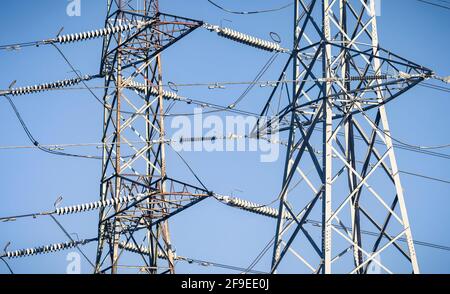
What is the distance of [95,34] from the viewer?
3856 cm

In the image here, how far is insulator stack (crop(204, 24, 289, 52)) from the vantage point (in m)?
39.2

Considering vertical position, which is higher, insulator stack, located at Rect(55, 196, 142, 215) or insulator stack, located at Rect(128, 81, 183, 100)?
insulator stack, located at Rect(128, 81, 183, 100)

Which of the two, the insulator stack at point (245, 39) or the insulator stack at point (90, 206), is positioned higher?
the insulator stack at point (245, 39)

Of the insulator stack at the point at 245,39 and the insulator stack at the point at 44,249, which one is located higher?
the insulator stack at the point at 245,39

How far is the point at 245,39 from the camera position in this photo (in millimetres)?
39750

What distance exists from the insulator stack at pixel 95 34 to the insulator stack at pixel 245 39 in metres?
2.16

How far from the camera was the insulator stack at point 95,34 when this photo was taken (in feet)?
126

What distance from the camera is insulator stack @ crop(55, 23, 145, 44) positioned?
38.3 m

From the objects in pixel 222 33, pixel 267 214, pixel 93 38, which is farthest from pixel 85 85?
pixel 267 214

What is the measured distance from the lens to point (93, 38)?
1533 inches

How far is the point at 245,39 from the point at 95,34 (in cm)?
435

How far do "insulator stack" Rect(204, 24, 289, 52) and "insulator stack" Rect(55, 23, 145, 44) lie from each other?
216cm

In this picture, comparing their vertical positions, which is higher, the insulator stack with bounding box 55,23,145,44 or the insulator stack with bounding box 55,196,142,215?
the insulator stack with bounding box 55,23,145,44
